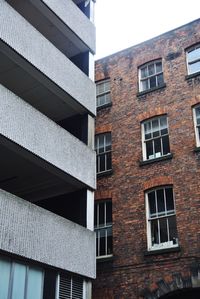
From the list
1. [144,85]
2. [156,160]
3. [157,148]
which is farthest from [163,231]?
[144,85]

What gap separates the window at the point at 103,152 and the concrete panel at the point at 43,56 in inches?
121

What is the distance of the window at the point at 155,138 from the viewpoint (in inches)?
684

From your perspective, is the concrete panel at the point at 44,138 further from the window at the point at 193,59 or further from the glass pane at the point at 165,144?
the window at the point at 193,59

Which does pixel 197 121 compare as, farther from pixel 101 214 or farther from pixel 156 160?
pixel 101 214

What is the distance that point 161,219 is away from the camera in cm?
1602

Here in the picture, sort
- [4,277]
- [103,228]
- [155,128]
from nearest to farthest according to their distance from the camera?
[4,277]
[103,228]
[155,128]

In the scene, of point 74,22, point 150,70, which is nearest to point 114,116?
point 150,70

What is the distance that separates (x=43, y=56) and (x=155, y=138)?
5.81m

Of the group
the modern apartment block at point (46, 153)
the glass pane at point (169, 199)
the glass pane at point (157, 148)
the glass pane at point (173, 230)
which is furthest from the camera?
the glass pane at point (157, 148)

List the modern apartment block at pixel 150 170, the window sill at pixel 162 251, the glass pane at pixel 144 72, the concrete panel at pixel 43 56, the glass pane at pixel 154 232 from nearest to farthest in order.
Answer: the concrete panel at pixel 43 56 → the window sill at pixel 162 251 → the modern apartment block at pixel 150 170 → the glass pane at pixel 154 232 → the glass pane at pixel 144 72

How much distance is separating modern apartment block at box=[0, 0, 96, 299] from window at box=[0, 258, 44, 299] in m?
0.02

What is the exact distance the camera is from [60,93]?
14922 mm

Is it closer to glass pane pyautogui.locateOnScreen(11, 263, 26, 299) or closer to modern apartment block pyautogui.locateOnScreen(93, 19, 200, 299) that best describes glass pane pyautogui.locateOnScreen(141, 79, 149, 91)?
modern apartment block pyautogui.locateOnScreen(93, 19, 200, 299)

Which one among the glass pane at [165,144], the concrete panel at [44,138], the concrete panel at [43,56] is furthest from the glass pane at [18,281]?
the glass pane at [165,144]
